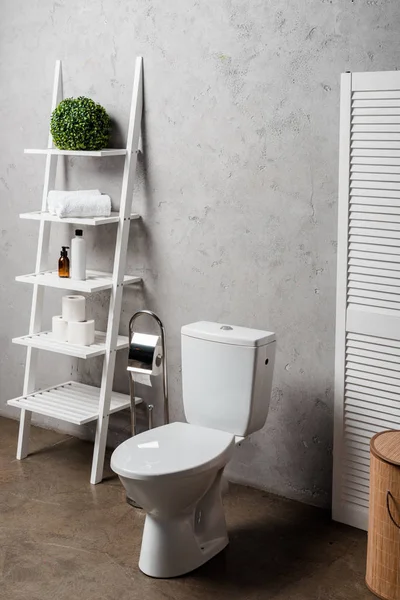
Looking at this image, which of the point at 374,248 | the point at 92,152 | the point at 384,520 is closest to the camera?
the point at 384,520

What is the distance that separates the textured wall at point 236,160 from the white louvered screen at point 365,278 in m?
0.12

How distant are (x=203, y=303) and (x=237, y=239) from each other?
1.05 ft

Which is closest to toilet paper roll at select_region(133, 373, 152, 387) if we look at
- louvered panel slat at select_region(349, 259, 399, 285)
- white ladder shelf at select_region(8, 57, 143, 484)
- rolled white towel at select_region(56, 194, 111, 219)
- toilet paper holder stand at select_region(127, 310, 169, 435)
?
toilet paper holder stand at select_region(127, 310, 169, 435)

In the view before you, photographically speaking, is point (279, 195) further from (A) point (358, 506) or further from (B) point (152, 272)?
(A) point (358, 506)

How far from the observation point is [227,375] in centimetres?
283

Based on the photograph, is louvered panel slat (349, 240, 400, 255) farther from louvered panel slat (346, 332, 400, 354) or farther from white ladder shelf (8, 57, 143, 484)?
white ladder shelf (8, 57, 143, 484)

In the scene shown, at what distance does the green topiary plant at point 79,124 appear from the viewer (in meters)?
3.20

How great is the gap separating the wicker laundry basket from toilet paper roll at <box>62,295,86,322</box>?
1430mm

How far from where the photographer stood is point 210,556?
2721 millimetres

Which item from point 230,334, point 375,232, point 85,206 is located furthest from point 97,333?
point 375,232

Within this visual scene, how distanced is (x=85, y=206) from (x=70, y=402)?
865 millimetres

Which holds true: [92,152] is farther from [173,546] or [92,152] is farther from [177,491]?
[173,546]

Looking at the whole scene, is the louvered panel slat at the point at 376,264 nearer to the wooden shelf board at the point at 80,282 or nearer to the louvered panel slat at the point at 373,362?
the louvered panel slat at the point at 373,362

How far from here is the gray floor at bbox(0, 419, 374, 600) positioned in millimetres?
2529
